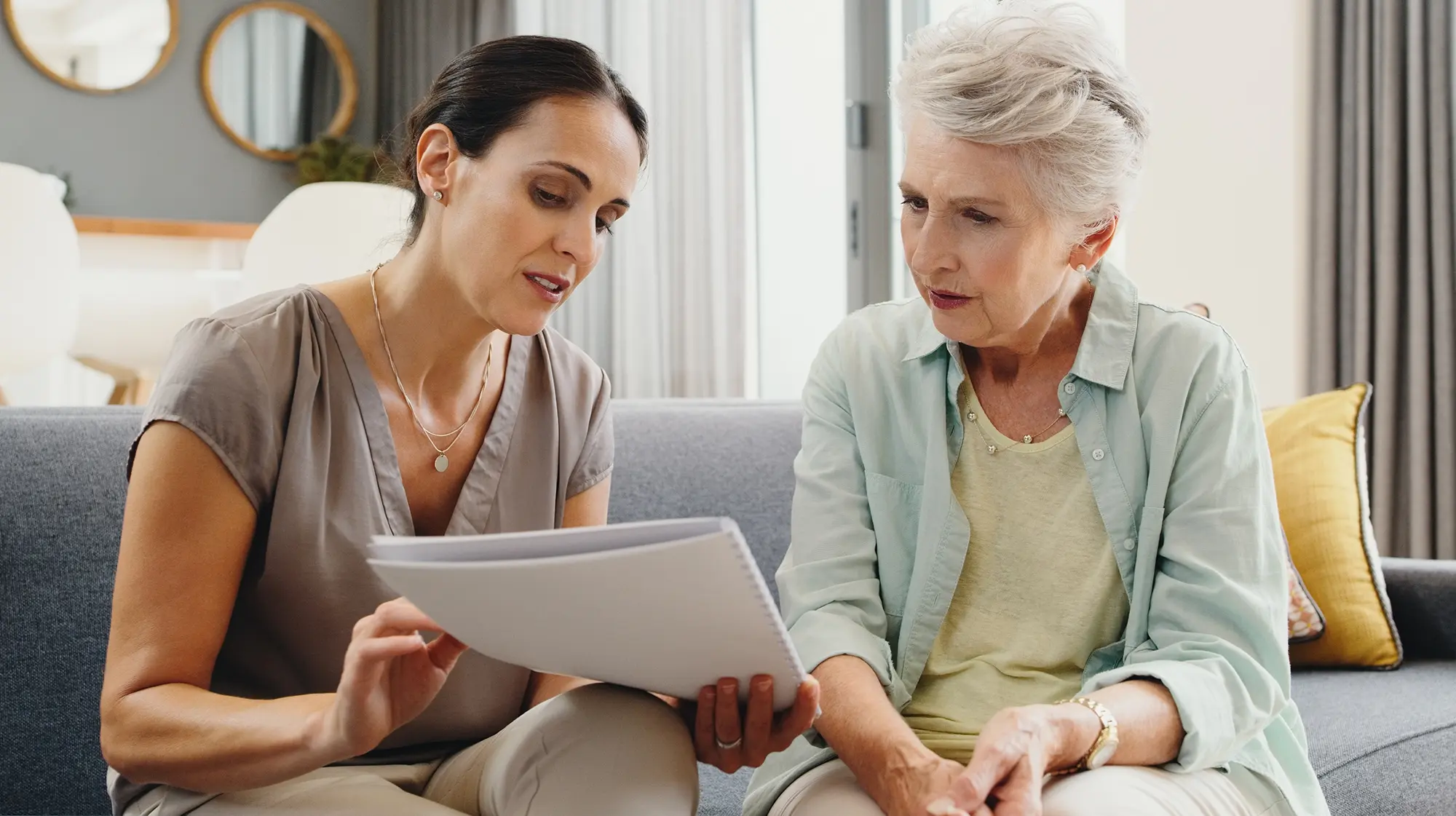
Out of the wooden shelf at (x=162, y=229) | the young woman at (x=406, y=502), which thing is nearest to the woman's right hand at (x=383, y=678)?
the young woman at (x=406, y=502)

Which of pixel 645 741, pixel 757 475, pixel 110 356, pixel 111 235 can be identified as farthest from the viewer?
pixel 111 235

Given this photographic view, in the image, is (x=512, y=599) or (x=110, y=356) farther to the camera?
(x=110, y=356)

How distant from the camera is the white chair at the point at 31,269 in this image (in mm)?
2820

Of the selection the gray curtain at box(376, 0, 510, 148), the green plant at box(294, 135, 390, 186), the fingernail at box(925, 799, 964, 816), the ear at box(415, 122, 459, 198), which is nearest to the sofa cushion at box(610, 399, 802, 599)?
the ear at box(415, 122, 459, 198)

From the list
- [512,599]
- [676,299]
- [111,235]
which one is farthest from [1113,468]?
[111,235]

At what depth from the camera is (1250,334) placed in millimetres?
3195

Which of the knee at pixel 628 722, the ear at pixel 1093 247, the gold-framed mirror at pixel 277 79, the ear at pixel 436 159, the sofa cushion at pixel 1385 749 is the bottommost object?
the sofa cushion at pixel 1385 749

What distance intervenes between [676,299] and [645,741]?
3.64 metres

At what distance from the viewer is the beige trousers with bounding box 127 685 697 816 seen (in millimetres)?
1046

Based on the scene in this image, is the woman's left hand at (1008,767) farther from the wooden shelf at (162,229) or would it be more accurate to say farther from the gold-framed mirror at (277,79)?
the gold-framed mirror at (277,79)

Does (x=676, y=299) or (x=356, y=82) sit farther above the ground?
(x=356, y=82)

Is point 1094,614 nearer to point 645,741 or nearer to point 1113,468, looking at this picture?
point 1113,468

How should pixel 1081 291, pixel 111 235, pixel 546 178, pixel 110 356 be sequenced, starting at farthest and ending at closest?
1. pixel 111 235
2. pixel 110 356
3. pixel 1081 291
4. pixel 546 178

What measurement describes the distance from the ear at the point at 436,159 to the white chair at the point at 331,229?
119cm
